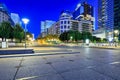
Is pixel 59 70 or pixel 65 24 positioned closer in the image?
pixel 59 70

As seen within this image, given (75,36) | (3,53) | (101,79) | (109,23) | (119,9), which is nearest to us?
(101,79)

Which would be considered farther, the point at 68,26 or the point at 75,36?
the point at 68,26

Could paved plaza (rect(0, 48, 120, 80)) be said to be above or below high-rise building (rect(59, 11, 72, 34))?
below

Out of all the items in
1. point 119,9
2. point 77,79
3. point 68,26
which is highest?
point 119,9

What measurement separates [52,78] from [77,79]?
3.80 ft

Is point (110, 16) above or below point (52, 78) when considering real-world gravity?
above

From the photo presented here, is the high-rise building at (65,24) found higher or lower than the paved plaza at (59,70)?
higher

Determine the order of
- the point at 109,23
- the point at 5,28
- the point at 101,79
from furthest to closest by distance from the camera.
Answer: the point at 109,23 → the point at 5,28 → the point at 101,79

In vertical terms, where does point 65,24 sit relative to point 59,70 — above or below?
above

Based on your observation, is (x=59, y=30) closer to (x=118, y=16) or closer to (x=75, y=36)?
(x=118, y=16)

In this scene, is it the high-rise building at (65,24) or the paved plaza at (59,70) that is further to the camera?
the high-rise building at (65,24)

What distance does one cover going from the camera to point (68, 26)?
625 feet

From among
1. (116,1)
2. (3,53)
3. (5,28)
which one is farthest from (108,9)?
(3,53)

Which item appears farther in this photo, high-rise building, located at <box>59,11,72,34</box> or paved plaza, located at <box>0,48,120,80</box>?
high-rise building, located at <box>59,11,72,34</box>
